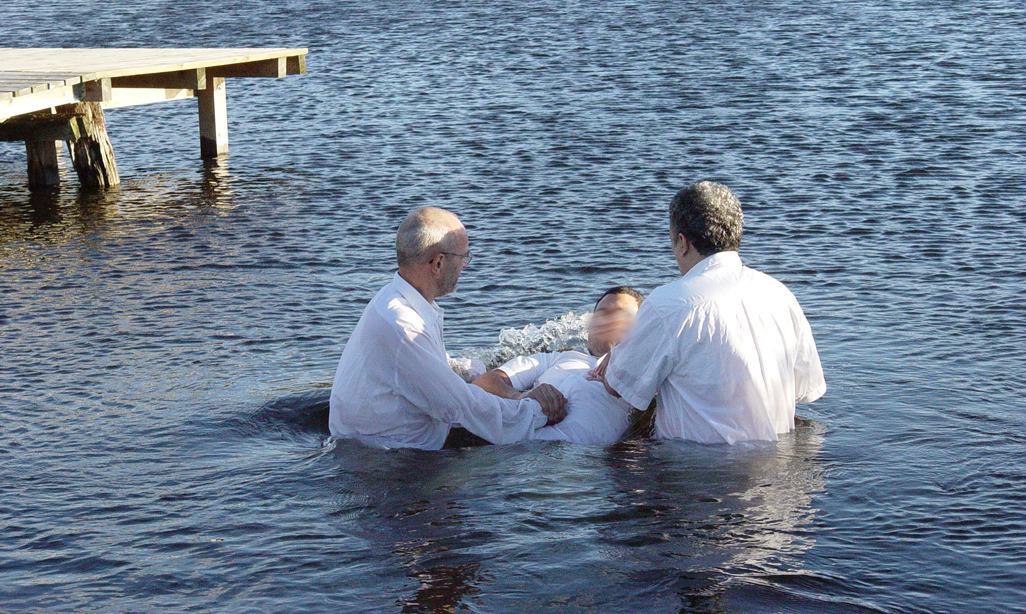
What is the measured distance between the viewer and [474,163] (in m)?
16.5

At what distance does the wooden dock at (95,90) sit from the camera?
1394 centimetres

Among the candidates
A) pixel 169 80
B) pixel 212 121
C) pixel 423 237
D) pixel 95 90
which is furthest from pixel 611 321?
pixel 212 121

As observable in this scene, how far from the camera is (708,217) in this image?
5.48m

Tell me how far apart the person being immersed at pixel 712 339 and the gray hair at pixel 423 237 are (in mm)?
1036

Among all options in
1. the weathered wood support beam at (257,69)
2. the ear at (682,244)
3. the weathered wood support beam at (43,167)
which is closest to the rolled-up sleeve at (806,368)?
the ear at (682,244)

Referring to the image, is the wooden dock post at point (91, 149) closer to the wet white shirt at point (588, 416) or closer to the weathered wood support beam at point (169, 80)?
the weathered wood support beam at point (169, 80)

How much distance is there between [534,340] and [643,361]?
3.62 m

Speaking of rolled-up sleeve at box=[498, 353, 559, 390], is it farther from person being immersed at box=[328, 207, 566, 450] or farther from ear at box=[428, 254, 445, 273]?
ear at box=[428, 254, 445, 273]

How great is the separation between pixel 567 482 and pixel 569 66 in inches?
772

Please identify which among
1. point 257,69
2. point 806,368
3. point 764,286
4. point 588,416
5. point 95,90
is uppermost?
point 257,69

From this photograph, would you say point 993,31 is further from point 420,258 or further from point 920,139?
point 420,258

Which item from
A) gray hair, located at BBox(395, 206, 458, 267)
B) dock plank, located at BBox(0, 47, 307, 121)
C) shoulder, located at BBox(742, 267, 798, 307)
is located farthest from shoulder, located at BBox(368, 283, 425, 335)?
dock plank, located at BBox(0, 47, 307, 121)

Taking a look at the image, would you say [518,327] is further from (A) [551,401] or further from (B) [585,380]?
(A) [551,401]

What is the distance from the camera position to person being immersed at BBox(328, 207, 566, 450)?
5.68 meters
